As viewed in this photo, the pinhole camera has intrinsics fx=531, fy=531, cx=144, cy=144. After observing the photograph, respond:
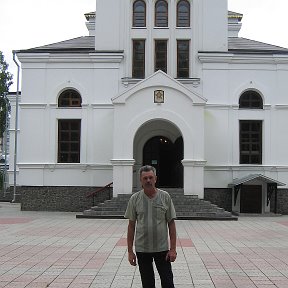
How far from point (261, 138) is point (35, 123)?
11.4m

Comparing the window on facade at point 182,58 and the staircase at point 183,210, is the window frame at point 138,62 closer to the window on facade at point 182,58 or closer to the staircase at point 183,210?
the window on facade at point 182,58

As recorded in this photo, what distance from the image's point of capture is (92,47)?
27797mm

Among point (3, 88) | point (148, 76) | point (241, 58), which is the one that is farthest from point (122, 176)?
point (3, 88)

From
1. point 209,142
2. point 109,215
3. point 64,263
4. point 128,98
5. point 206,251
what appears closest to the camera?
point 64,263

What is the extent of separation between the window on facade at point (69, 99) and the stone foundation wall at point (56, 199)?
13.9ft

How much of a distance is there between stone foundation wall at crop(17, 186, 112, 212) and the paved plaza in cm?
679

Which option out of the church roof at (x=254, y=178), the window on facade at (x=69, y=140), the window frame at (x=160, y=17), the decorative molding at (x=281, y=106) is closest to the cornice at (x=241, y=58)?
the decorative molding at (x=281, y=106)

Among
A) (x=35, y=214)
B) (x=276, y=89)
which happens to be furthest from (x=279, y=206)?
(x=35, y=214)

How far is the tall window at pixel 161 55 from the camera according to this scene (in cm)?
2706

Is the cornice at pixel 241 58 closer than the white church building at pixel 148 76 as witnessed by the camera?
No

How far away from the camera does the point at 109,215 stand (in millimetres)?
22266

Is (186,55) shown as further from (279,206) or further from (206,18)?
(279,206)

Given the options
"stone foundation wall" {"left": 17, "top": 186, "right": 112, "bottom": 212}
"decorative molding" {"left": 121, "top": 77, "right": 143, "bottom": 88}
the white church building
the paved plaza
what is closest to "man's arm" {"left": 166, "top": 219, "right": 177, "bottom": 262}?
the paved plaza

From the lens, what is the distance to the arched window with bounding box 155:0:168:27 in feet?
89.9
